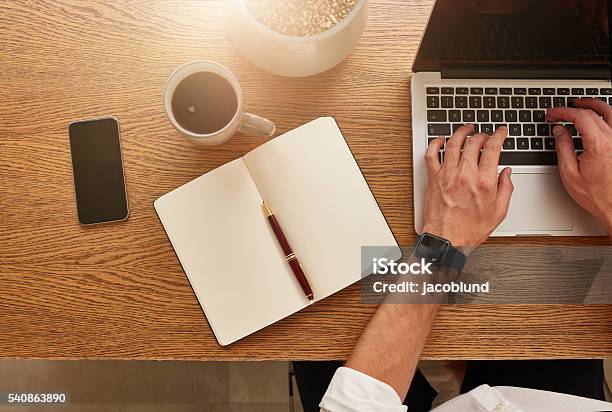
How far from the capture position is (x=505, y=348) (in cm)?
75

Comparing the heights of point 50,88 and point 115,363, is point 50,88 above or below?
above

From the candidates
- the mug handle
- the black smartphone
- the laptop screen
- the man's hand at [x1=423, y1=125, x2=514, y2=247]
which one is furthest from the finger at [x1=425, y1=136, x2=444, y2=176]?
the black smartphone

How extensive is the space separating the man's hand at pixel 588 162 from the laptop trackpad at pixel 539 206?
2cm

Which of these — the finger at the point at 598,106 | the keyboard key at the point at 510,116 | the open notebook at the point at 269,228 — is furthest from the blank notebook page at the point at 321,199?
the finger at the point at 598,106

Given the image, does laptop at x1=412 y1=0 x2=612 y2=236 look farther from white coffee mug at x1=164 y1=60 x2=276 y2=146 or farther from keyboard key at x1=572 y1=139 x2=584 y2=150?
white coffee mug at x1=164 y1=60 x2=276 y2=146

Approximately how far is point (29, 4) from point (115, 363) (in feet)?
3.04

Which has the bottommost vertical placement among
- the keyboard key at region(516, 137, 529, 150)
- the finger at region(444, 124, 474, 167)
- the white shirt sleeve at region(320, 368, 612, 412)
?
the white shirt sleeve at region(320, 368, 612, 412)

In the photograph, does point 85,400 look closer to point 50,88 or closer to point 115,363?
point 115,363

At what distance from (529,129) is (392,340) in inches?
13.4

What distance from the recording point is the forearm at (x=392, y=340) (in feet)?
2.38

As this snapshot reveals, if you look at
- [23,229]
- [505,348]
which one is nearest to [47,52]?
[23,229]

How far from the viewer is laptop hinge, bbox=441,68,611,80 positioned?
0.76m

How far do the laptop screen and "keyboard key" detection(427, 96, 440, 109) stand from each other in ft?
0.13

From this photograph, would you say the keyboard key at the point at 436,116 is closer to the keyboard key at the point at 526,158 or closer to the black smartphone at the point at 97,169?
the keyboard key at the point at 526,158
